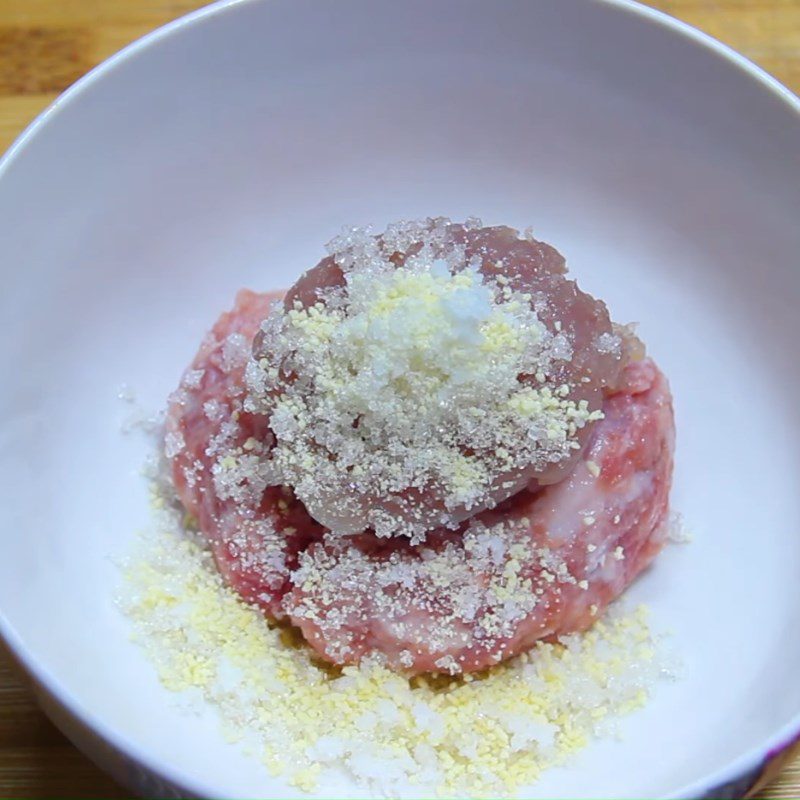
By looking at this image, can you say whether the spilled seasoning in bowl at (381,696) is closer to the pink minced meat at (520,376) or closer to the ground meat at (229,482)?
the ground meat at (229,482)

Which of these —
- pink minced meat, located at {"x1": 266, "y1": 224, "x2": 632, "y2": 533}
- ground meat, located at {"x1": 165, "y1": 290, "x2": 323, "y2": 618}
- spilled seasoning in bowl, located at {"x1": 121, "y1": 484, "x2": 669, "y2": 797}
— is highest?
pink minced meat, located at {"x1": 266, "y1": 224, "x2": 632, "y2": 533}

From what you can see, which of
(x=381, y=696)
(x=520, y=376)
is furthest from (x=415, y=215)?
(x=381, y=696)

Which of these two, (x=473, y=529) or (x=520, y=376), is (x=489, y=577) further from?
(x=520, y=376)

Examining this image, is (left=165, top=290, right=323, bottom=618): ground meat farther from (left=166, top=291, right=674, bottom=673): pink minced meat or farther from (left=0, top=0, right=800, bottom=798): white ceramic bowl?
(left=0, top=0, right=800, bottom=798): white ceramic bowl

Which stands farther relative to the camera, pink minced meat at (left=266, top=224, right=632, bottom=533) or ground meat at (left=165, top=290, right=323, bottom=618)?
ground meat at (left=165, top=290, right=323, bottom=618)

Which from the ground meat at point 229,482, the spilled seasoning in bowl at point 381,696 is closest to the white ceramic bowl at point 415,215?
the spilled seasoning in bowl at point 381,696

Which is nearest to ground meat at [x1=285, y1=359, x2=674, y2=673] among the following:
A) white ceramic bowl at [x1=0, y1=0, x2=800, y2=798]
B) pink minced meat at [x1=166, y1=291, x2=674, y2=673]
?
pink minced meat at [x1=166, y1=291, x2=674, y2=673]
